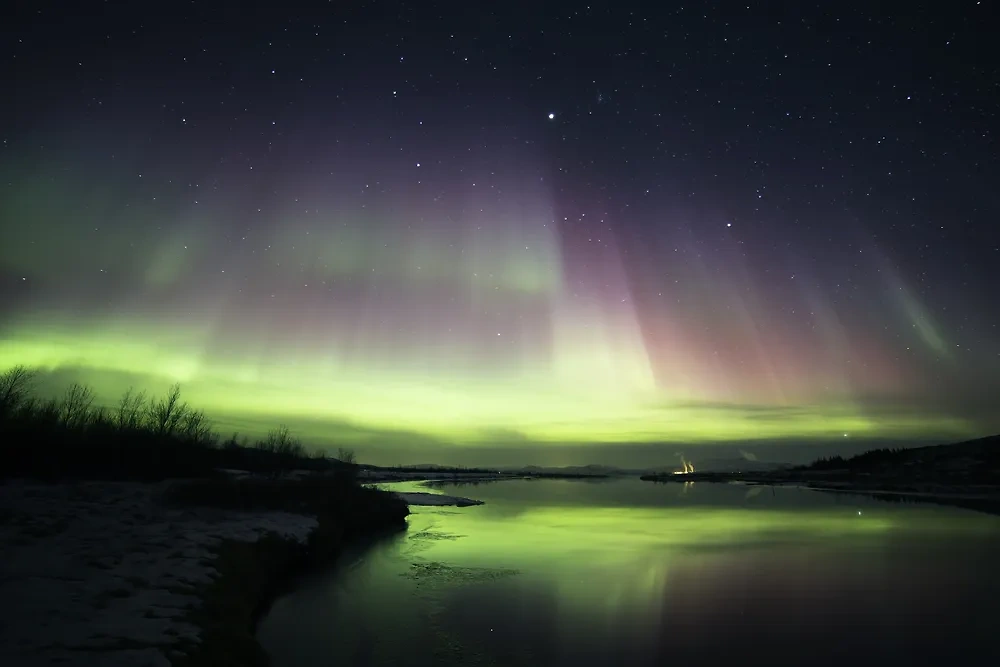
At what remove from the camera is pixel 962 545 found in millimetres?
28422

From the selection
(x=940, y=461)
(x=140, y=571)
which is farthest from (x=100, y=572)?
(x=940, y=461)

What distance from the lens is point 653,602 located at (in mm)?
17703

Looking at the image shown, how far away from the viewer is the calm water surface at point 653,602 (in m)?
12.9

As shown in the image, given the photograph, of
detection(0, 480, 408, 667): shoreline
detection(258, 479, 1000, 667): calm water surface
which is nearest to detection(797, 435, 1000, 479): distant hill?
detection(258, 479, 1000, 667): calm water surface

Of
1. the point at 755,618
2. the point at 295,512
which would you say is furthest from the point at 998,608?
the point at 295,512

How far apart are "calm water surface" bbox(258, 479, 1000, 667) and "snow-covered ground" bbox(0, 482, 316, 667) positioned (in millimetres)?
2453

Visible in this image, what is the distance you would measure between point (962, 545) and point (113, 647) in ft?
106

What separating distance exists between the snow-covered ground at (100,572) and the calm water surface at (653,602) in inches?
96.6

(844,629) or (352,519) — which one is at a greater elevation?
(352,519)

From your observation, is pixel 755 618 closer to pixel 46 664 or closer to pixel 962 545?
pixel 46 664

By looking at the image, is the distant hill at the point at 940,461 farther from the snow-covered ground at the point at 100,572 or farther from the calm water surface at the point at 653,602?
the snow-covered ground at the point at 100,572

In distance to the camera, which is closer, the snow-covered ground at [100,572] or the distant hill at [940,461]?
the snow-covered ground at [100,572]

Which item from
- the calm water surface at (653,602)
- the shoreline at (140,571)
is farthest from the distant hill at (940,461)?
the shoreline at (140,571)

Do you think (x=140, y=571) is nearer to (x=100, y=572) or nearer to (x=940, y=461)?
(x=100, y=572)
